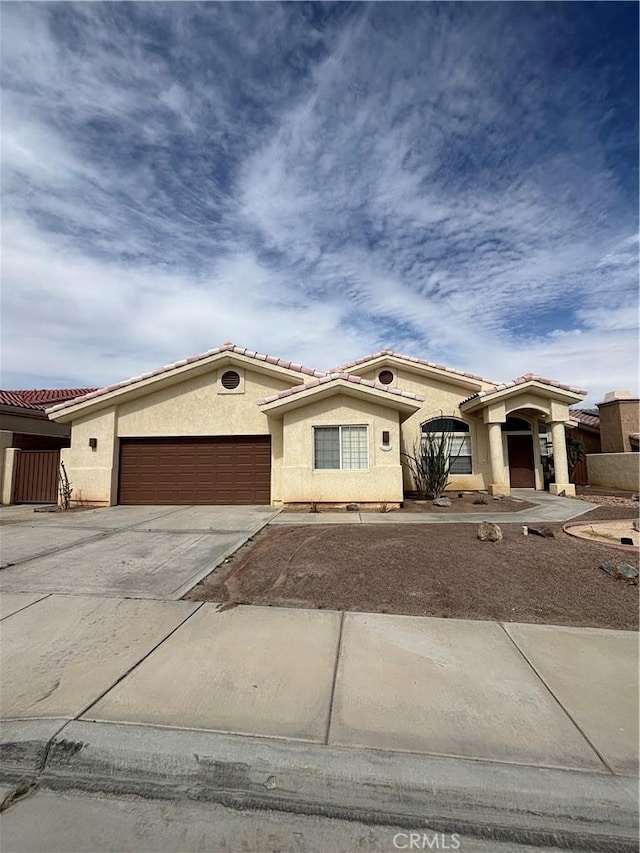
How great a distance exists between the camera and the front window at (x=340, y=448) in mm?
12461

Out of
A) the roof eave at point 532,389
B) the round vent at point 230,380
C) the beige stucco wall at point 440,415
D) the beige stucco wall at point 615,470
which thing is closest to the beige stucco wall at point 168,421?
the round vent at point 230,380

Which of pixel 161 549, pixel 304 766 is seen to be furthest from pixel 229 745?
pixel 161 549

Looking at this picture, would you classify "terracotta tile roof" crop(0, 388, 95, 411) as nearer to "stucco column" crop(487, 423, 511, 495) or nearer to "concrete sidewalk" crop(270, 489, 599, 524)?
"concrete sidewalk" crop(270, 489, 599, 524)

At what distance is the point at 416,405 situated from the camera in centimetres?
1220

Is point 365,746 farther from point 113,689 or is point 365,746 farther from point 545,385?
point 545,385

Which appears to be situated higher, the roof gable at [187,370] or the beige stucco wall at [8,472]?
the roof gable at [187,370]

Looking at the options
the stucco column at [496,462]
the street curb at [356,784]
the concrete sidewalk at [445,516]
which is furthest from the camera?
the stucco column at [496,462]

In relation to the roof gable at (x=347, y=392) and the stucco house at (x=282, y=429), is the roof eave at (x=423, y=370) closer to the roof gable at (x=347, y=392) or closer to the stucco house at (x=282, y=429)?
the stucco house at (x=282, y=429)

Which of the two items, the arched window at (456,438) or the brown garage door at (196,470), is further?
the arched window at (456,438)

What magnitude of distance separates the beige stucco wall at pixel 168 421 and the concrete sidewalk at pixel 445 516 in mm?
3227

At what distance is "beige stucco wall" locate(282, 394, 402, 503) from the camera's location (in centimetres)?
1219

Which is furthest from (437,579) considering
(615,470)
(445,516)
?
(615,470)

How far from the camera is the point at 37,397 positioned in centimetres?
2103

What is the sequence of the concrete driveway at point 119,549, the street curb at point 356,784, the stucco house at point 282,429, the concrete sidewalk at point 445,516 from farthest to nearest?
the stucco house at point 282,429
the concrete sidewalk at point 445,516
the concrete driveway at point 119,549
the street curb at point 356,784
